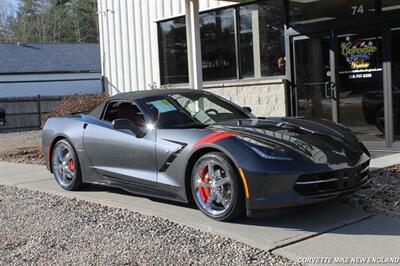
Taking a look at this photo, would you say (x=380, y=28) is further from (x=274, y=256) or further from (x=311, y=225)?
(x=274, y=256)

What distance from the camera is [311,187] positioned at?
5258 millimetres

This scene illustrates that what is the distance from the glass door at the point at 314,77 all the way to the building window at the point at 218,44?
1.86 m

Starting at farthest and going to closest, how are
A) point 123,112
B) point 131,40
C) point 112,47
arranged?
point 112,47 → point 131,40 → point 123,112

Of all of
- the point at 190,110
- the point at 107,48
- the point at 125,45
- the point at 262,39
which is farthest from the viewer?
the point at 107,48

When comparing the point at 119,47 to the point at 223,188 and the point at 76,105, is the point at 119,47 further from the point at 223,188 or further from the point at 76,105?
the point at 223,188

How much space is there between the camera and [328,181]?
531 centimetres

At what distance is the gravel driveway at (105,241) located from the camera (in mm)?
4723

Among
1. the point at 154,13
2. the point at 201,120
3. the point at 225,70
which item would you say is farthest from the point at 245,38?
the point at 201,120

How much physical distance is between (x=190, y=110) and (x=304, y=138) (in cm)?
158

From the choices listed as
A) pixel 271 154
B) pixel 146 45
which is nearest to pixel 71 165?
pixel 271 154

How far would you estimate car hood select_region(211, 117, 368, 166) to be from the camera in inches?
210

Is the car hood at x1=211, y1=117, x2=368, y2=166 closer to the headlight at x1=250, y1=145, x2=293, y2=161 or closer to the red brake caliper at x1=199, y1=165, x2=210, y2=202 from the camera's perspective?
the headlight at x1=250, y1=145, x2=293, y2=161

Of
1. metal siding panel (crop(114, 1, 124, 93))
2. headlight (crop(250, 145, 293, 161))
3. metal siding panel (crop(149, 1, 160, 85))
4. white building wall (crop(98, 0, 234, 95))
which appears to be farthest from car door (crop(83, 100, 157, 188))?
metal siding panel (crop(114, 1, 124, 93))

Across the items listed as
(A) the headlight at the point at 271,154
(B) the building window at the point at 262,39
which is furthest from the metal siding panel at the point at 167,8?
(A) the headlight at the point at 271,154
